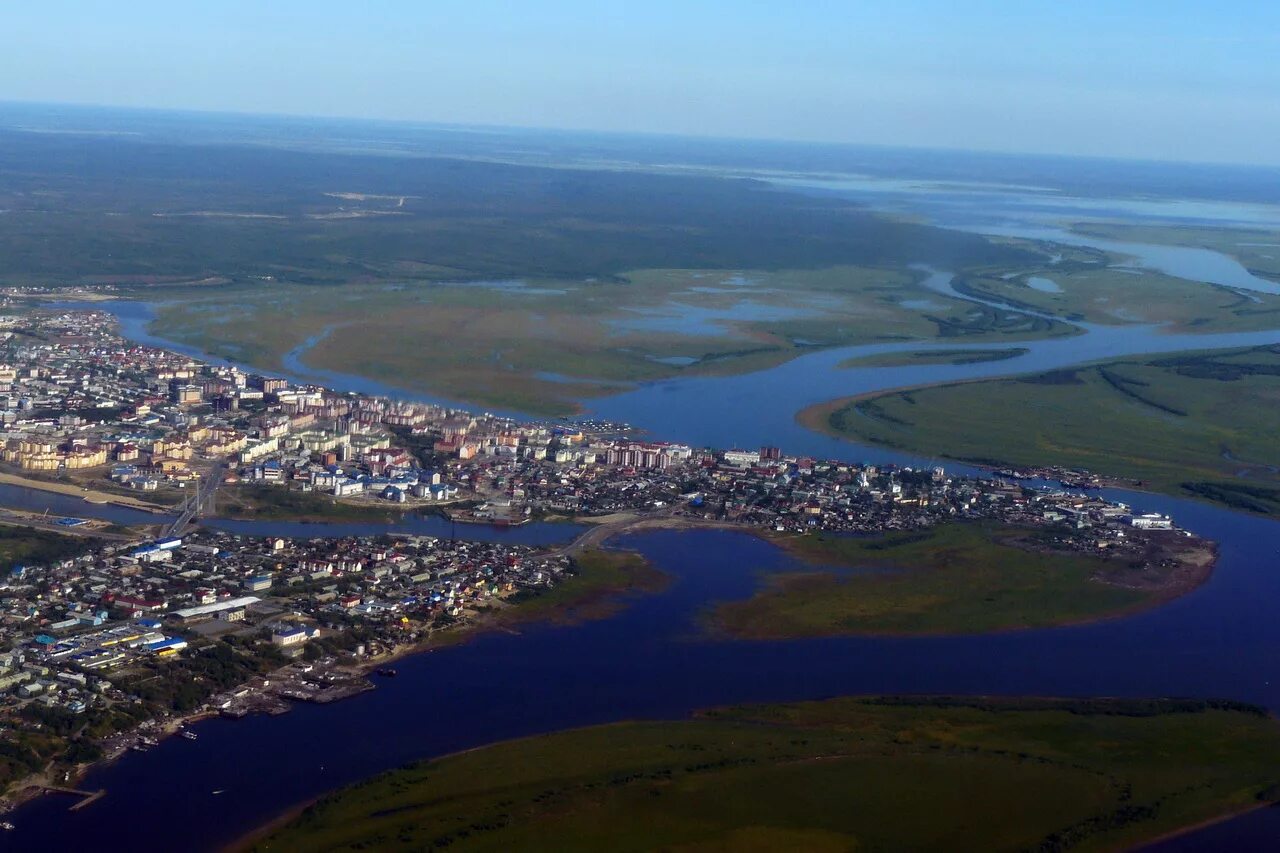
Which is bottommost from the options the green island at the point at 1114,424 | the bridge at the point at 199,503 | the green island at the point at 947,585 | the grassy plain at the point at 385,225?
the bridge at the point at 199,503

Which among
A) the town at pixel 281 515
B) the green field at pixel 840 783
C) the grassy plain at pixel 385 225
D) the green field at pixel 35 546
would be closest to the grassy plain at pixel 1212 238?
the grassy plain at pixel 385 225

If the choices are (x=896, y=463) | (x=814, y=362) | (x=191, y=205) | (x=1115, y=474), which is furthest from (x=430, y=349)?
(x=191, y=205)

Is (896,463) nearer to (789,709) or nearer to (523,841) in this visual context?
(789,709)

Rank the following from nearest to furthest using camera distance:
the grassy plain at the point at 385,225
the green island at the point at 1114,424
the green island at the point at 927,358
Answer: the green island at the point at 1114,424 < the green island at the point at 927,358 < the grassy plain at the point at 385,225

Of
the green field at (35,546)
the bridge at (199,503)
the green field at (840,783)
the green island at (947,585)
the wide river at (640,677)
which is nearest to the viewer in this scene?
the green field at (840,783)

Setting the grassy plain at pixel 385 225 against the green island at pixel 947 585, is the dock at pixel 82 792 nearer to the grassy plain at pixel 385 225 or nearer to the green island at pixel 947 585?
the green island at pixel 947 585

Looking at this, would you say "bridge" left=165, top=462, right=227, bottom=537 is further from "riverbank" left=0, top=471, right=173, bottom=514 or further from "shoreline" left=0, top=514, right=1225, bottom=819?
"shoreline" left=0, top=514, right=1225, bottom=819

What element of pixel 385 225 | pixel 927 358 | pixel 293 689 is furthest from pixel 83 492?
pixel 385 225
